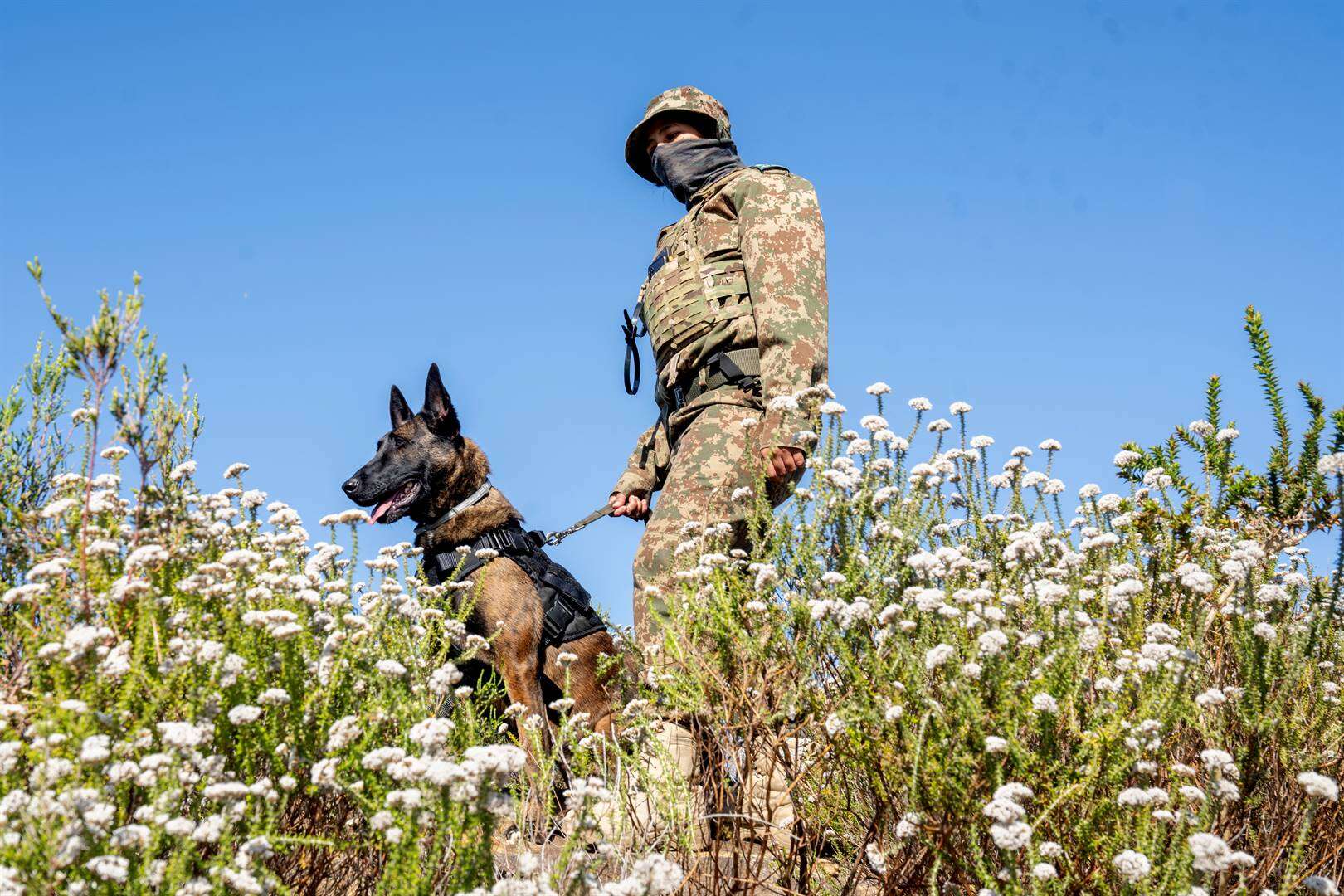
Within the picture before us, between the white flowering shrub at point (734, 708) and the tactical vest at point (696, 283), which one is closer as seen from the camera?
the white flowering shrub at point (734, 708)

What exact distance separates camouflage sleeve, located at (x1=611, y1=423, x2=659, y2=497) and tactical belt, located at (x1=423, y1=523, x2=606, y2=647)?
0.64 metres

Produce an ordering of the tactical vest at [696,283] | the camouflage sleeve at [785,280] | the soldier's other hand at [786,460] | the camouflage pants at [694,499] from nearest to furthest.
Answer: the soldier's other hand at [786,460]
the camouflage pants at [694,499]
the camouflage sleeve at [785,280]
the tactical vest at [696,283]

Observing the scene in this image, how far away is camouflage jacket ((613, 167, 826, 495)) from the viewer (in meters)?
4.26

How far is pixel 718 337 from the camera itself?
178 inches

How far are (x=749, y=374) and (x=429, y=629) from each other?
191cm

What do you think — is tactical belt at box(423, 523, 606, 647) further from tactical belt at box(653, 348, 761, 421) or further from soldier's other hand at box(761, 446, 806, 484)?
soldier's other hand at box(761, 446, 806, 484)

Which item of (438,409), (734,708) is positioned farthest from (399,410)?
(734,708)

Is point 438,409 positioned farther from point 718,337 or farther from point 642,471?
point 718,337

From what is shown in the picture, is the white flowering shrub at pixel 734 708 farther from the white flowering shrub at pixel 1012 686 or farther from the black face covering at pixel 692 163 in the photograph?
the black face covering at pixel 692 163

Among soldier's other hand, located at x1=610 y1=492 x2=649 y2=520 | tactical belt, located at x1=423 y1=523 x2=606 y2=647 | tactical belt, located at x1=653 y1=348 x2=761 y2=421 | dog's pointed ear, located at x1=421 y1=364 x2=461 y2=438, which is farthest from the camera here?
dog's pointed ear, located at x1=421 y1=364 x2=461 y2=438

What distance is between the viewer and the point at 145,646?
82.6 inches

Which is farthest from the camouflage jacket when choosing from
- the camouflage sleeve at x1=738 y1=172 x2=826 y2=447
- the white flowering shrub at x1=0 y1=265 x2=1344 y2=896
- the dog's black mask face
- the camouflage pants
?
the dog's black mask face

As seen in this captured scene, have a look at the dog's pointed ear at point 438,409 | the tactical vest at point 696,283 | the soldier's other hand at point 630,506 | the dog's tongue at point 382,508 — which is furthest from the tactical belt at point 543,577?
the tactical vest at point 696,283

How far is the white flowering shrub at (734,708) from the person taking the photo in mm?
1902
